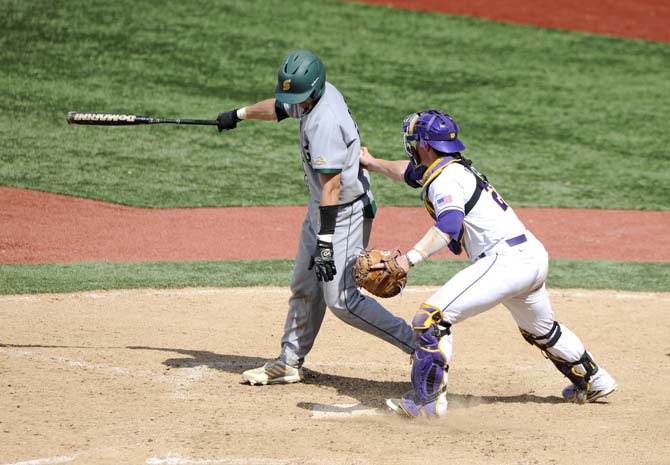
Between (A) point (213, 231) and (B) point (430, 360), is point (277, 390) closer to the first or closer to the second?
(B) point (430, 360)

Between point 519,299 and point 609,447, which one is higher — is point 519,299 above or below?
above

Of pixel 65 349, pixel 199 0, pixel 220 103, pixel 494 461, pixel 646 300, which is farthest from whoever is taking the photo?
pixel 199 0

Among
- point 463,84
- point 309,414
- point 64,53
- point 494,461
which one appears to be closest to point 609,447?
point 494,461

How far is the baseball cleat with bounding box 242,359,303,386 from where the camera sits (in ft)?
21.1

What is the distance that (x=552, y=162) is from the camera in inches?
522

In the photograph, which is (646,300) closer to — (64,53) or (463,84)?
(463,84)

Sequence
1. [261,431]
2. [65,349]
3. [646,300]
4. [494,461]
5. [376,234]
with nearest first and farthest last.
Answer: [494,461]
[261,431]
[65,349]
[646,300]
[376,234]

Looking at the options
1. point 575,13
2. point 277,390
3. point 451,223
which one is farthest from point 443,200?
point 575,13

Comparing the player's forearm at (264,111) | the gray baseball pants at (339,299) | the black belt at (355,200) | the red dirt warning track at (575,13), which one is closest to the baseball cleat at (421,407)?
the gray baseball pants at (339,299)

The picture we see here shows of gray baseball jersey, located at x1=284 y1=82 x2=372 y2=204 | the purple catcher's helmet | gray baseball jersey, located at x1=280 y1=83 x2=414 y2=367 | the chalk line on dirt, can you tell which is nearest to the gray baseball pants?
gray baseball jersey, located at x1=280 y1=83 x2=414 y2=367

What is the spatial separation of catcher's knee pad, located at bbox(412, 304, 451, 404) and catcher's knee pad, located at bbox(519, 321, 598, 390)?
25.6 inches

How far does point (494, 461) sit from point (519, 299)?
109 centimetres

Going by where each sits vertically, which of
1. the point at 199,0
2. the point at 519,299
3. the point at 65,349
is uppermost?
the point at 199,0

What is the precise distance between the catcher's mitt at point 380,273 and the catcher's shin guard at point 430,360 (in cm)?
21
